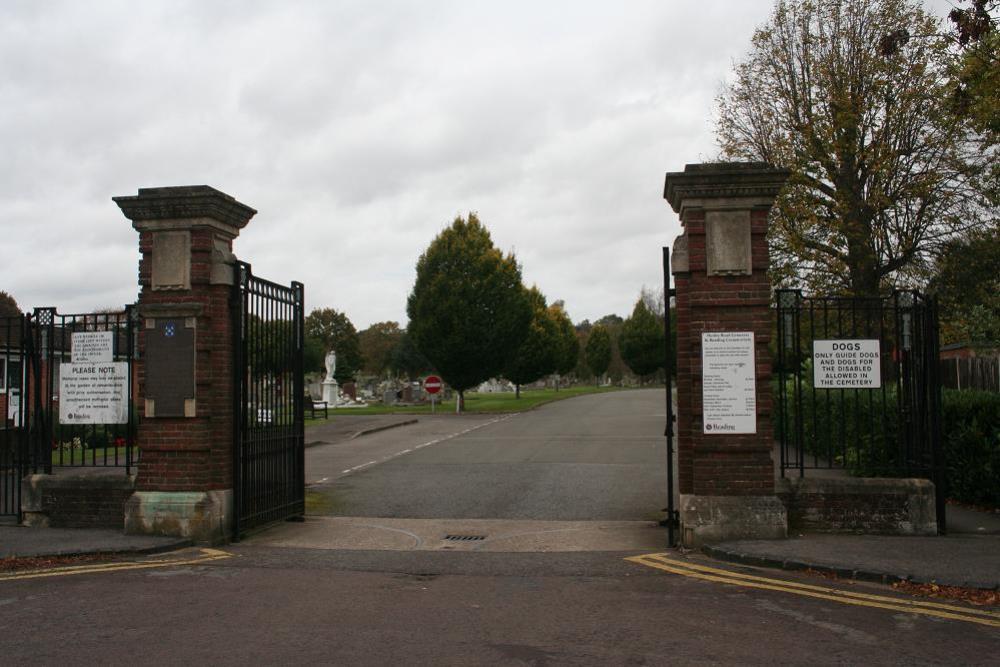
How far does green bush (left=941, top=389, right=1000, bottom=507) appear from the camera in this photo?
35.3 feet

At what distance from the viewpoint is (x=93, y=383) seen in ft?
32.2

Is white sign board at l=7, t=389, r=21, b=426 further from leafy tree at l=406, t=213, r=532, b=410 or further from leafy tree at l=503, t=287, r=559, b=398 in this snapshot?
leafy tree at l=503, t=287, r=559, b=398

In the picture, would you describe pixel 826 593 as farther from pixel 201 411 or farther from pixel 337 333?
pixel 337 333

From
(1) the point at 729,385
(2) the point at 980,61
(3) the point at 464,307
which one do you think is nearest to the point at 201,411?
(1) the point at 729,385

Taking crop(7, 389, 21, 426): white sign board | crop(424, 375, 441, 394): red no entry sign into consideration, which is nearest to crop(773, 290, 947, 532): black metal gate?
crop(7, 389, 21, 426): white sign board

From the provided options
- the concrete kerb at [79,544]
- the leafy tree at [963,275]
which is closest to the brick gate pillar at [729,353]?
the concrete kerb at [79,544]

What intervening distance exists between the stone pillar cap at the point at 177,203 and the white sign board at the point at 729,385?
17.3 feet

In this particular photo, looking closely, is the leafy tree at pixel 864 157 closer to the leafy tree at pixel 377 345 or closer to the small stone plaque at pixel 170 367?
the small stone plaque at pixel 170 367

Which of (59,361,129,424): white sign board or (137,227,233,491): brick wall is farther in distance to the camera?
(59,361,129,424): white sign board

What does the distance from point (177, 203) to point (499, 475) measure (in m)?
8.45

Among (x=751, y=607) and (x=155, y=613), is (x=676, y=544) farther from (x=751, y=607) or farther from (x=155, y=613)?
(x=155, y=613)

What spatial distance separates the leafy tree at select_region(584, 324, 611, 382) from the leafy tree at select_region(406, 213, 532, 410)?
6783 cm

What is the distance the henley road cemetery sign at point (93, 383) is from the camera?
980cm

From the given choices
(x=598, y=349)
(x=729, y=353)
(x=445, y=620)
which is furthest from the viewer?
(x=598, y=349)
